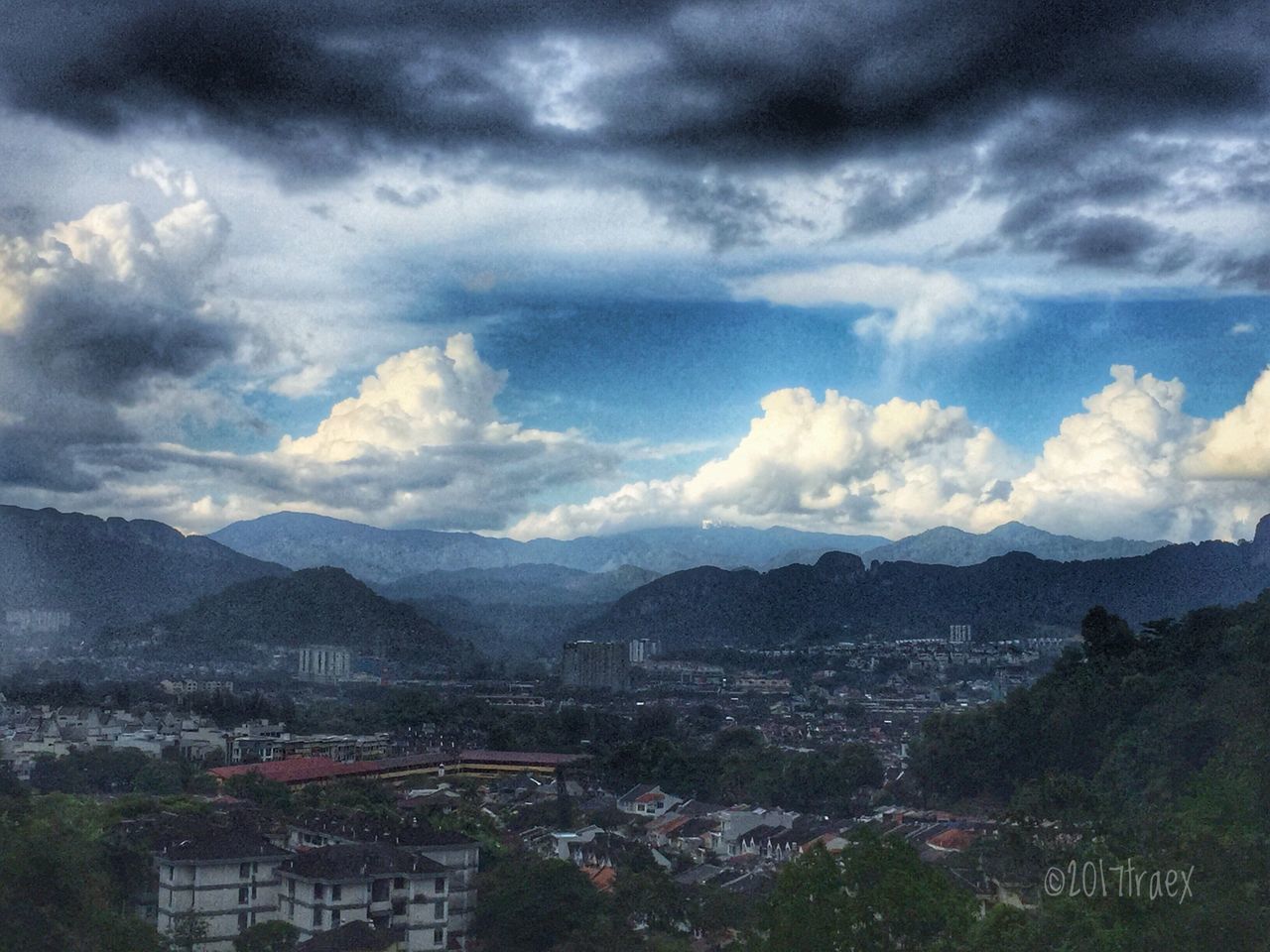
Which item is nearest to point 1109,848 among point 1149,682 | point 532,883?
point 532,883

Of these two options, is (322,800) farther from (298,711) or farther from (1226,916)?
(298,711)

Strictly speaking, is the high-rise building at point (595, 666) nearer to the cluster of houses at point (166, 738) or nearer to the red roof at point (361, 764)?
the cluster of houses at point (166, 738)

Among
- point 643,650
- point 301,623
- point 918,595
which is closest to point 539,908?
point 301,623

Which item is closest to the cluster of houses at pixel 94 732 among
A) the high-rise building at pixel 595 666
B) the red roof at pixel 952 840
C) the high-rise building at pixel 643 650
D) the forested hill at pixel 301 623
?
the red roof at pixel 952 840

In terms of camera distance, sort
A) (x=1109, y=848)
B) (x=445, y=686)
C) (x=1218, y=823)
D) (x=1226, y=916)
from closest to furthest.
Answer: (x=1226, y=916) → (x=1109, y=848) → (x=1218, y=823) → (x=445, y=686)

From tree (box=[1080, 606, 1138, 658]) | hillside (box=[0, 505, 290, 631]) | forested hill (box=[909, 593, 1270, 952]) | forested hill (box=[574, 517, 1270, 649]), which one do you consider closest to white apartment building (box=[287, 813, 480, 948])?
forested hill (box=[909, 593, 1270, 952])

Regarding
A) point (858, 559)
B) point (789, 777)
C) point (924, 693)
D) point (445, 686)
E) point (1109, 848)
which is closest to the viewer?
point (1109, 848)
